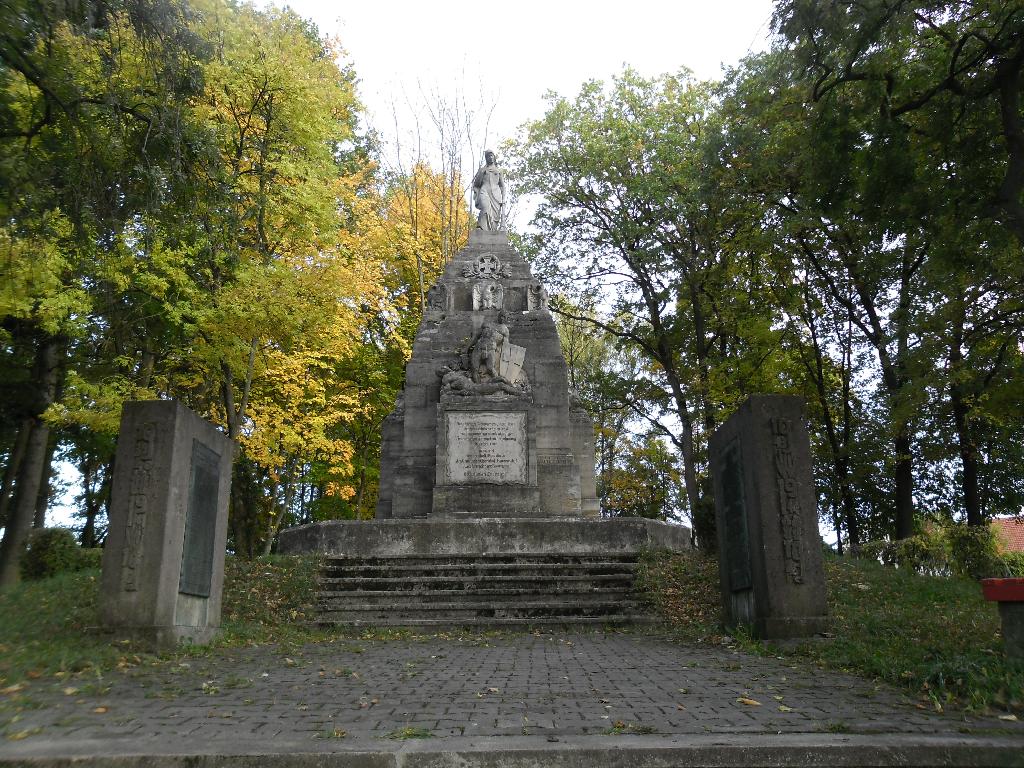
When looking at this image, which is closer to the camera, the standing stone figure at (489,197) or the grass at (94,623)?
the grass at (94,623)

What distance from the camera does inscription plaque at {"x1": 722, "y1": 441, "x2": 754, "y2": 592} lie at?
8641 millimetres

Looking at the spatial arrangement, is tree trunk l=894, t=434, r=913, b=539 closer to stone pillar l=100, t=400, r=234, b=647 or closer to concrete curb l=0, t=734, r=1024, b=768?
stone pillar l=100, t=400, r=234, b=647

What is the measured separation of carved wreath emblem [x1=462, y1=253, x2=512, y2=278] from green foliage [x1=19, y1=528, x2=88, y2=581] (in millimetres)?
10032

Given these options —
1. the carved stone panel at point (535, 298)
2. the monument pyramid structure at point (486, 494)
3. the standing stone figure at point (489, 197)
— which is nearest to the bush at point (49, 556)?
the monument pyramid structure at point (486, 494)

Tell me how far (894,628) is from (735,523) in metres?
1.92

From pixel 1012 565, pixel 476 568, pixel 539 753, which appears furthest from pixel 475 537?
pixel 1012 565

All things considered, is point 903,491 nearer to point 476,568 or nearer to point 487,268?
point 487,268

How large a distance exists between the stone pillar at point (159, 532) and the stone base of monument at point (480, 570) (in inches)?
109

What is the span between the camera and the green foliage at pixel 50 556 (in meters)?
14.5

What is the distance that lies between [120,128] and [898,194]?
8.99 meters

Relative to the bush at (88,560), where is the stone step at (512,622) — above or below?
below

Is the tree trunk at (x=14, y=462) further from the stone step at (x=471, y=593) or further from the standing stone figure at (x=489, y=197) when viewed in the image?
the standing stone figure at (x=489, y=197)

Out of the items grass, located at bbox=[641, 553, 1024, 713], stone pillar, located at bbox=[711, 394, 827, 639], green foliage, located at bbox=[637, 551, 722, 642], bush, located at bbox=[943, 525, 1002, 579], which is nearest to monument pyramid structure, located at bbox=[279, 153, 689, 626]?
green foliage, located at bbox=[637, 551, 722, 642]

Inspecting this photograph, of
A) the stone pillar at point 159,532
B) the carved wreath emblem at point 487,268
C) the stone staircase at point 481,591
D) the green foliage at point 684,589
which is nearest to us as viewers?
the stone pillar at point 159,532
